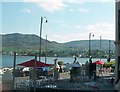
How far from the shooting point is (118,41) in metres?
19.0

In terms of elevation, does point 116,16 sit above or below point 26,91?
above

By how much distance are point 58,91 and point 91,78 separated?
8.16 meters

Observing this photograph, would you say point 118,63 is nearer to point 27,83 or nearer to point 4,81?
point 27,83

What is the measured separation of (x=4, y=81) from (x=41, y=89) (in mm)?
2297

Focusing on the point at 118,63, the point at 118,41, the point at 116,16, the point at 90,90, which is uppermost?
A: the point at 116,16

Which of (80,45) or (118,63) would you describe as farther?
(80,45)

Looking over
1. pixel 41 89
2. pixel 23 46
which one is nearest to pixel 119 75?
pixel 41 89

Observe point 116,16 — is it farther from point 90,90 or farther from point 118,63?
point 90,90

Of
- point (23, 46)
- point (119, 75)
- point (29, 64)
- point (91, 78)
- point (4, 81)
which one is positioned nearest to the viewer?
point (4, 81)

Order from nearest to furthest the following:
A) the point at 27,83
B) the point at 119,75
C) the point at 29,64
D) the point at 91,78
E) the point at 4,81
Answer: the point at 4,81, the point at 29,64, the point at 27,83, the point at 119,75, the point at 91,78

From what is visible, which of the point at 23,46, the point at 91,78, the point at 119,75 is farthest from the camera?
the point at 23,46

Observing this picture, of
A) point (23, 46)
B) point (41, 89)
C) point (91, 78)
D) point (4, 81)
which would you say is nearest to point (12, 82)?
point (4, 81)

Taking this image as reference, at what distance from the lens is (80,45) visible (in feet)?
545

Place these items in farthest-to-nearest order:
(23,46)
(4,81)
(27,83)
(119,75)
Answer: (23,46) → (119,75) → (27,83) → (4,81)
